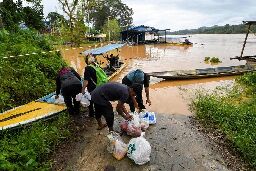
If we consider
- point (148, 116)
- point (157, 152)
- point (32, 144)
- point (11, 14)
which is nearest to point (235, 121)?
point (148, 116)

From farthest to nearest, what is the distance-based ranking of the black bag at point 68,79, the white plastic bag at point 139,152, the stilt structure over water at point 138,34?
1. the stilt structure over water at point 138,34
2. the black bag at point 68,79
3. the white plastic bag at point 139,152

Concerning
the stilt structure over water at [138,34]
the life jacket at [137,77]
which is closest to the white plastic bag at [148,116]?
the life jacket at [137,77]

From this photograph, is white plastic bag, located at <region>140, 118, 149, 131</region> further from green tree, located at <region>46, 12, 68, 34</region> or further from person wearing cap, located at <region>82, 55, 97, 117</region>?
green tree, located at <region>46, 12, 68, 34</region>

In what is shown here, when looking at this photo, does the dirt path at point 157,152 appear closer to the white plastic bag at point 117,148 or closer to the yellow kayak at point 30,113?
the white plastic bag at point 117,148

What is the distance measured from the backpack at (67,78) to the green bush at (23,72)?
1909 millimetres

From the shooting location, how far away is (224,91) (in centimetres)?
1309

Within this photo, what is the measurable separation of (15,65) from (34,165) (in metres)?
5.88

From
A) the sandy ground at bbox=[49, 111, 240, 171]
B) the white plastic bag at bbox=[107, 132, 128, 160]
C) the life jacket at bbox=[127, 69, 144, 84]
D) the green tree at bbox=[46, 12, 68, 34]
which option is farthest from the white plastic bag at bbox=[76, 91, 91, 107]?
the green tree at bbox=[46, 12, 68, 34]

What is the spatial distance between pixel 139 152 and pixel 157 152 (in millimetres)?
751

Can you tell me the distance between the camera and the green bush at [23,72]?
8938mm

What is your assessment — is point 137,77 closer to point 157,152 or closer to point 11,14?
point 157,152

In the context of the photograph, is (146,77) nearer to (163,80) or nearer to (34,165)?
(34,165)

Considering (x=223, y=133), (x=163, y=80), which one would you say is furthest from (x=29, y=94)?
(x=163, y=80)

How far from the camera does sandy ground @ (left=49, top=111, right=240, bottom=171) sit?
5.72 m
